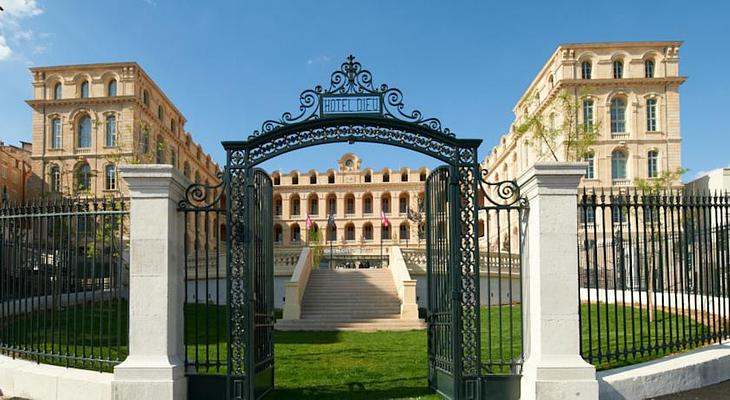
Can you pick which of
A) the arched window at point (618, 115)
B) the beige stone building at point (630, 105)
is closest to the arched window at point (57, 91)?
the beige stone building at point (630, 105)

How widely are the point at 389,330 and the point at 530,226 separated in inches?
434

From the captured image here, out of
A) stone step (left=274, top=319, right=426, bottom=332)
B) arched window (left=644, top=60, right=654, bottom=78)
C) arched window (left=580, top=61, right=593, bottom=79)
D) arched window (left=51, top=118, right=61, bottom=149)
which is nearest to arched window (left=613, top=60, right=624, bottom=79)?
arched window (left=644, top=60, right=654, bottom=78)

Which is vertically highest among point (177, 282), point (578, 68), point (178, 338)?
point (578, 68)

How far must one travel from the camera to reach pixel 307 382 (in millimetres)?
9609

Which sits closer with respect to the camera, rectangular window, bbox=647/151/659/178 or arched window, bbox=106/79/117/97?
rectangular window, bbox=647/151/659/178

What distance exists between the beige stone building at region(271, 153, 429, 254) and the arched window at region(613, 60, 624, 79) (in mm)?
28640

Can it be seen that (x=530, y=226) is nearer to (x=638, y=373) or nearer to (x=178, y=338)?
(x=638, y=373)

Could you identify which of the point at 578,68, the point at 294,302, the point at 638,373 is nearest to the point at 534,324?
the point at 638,373

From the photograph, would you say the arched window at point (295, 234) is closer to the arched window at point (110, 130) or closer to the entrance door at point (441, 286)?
the arched window at point (110, 130)

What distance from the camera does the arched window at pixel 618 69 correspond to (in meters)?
44.5

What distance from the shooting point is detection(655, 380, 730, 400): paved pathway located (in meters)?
7.87

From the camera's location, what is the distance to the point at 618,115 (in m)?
44.6

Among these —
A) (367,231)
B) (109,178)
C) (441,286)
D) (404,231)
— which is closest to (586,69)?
(404,231)

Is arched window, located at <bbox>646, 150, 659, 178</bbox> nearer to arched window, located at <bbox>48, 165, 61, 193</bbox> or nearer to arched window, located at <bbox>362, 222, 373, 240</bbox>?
arched window, located at <bbox>362, 222, 373, 240</bbox>
